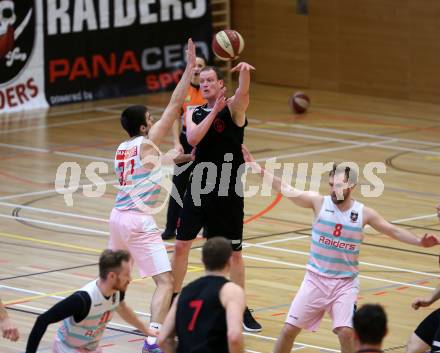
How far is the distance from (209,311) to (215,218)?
360 cm

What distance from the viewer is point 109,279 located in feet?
28.8

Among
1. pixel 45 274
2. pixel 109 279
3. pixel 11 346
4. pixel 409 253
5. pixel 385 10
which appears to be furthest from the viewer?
pixel 385 10

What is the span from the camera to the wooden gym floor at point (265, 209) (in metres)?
12.5

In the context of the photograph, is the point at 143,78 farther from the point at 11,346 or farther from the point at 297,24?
the point at 11,346

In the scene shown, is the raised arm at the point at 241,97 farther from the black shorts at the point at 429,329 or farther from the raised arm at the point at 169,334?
the raised arm at the point at 169,334

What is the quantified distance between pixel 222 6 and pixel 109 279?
69.8ft

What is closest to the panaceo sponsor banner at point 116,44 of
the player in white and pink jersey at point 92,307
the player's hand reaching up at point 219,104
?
Answer: the player's hand reaching up at point 219,104

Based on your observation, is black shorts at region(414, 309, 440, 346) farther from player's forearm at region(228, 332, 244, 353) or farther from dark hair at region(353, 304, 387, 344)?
player's forearm at region(228, 332, 244, 353)

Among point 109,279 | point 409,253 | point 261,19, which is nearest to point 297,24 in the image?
point 261,19

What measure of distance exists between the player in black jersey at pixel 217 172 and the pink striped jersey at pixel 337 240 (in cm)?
174

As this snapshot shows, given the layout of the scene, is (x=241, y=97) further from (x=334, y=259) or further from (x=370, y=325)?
(x=370, y=325)

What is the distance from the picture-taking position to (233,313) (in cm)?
766

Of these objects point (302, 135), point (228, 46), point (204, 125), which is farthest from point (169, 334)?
point (302, 135)

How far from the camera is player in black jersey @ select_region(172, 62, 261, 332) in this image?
11258 millimetres
